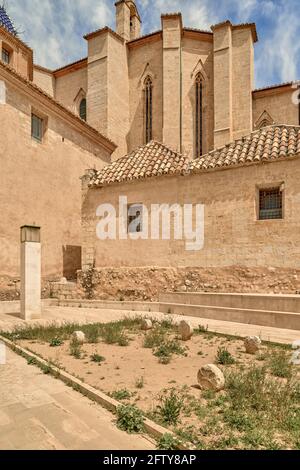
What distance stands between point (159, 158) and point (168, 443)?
44.6 feet

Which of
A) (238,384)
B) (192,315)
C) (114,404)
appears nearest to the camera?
(114,404)

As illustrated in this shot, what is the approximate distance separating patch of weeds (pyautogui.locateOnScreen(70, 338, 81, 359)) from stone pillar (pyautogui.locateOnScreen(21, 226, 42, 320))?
398cm

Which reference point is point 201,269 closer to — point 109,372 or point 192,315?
point 192,315

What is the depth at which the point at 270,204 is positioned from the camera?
517 inches

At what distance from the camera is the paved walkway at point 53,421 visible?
3.37 m

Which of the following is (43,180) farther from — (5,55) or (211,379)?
(211,379)

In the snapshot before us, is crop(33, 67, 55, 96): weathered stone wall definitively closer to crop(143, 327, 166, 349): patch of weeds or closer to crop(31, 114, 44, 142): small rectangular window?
crop(31, 114, 44, 142): small rectangular window

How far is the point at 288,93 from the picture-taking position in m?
24.2

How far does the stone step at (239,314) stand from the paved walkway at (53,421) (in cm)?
673

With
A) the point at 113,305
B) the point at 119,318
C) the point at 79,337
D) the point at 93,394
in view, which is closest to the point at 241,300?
the point at 119,318

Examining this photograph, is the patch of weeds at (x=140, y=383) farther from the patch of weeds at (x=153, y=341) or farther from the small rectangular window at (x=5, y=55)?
the small rectangular window at (x=5, y=55)

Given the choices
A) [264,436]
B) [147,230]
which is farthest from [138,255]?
[264,436]

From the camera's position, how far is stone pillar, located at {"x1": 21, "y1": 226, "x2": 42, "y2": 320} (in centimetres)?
1099

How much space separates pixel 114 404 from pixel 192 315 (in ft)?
26.7
